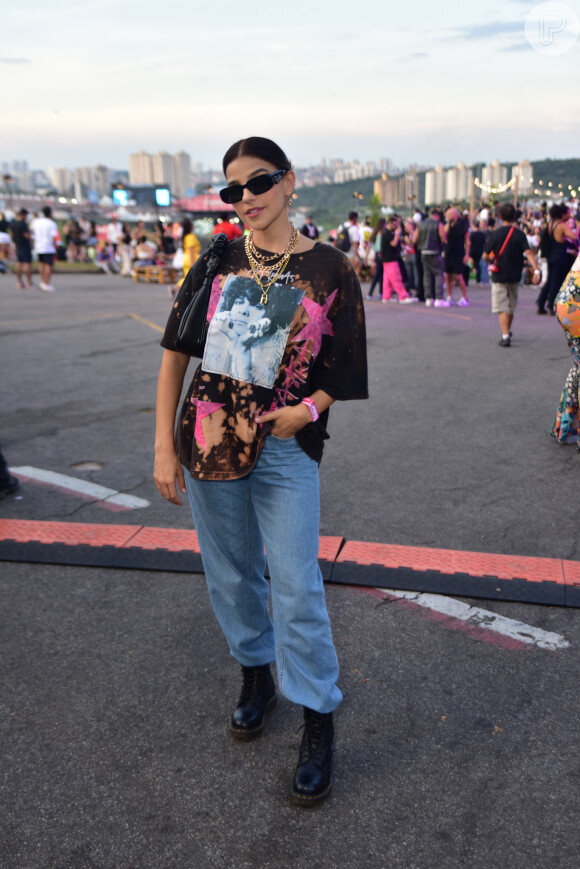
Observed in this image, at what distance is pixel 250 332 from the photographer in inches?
87.7

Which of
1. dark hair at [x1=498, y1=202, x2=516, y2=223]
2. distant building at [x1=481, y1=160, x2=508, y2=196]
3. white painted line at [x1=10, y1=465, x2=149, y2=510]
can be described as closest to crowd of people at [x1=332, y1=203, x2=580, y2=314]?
dark hair at [x1=498, y1=202, x2=516, y2=223]

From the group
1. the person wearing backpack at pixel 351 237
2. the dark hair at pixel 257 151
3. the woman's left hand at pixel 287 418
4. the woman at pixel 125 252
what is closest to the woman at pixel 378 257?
the person wearing backpack at pixel 351 237

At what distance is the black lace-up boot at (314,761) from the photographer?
232 cm

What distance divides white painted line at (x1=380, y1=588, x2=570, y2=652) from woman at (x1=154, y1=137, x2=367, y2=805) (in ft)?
3.83

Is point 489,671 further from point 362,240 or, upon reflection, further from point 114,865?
point 362,240

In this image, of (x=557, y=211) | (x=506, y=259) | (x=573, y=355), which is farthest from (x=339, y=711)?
(x=557, y=211)

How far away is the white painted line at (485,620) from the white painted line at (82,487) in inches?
76.8

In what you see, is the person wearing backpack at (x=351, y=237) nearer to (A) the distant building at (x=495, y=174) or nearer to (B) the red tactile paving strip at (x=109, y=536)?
(B) the red tactile paving strip at (x=109, y=536)

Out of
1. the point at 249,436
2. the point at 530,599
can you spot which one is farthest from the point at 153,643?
the point at 530,599

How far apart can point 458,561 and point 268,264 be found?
2241mm

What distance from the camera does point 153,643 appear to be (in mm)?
3248

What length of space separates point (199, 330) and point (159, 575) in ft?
6.35

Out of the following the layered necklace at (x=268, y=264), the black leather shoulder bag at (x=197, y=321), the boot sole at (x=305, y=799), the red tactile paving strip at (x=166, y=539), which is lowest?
the red tactile paving strip at (x=166, y=539)

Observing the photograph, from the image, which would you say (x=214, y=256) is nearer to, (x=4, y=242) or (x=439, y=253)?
(x=439, y=253)
